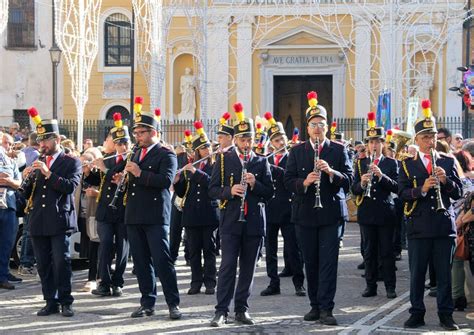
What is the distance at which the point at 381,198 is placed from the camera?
40.8 ft

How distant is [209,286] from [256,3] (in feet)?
81.3

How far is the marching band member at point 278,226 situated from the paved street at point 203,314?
0.69ft

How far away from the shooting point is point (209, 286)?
40.9 ft

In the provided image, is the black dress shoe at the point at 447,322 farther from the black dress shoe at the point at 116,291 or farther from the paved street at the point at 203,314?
the black dress shoe at the point at 116,291

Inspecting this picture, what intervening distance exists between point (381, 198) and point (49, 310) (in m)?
4.37

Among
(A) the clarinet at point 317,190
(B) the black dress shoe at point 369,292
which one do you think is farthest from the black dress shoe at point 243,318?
(B) the black dress shoe at point 369,292

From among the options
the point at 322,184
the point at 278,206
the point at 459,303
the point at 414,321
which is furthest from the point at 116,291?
the point at 459,303

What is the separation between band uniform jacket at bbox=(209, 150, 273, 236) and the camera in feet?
34.0

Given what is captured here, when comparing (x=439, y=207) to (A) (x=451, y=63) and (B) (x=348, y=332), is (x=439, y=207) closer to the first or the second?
(B) (x=348, y=332)

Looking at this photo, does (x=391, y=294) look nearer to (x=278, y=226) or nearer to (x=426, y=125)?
(x=278, y=226)

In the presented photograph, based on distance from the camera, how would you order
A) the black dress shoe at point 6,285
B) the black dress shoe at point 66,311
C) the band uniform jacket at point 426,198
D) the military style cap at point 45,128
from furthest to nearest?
1. the black dress shoe at point 6,285
2. the military style cap at point 45,128
3. the black dress shoe at point 66,311
4. the band uniform jacket at point 426,198

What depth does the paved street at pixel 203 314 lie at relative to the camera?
9953 mm

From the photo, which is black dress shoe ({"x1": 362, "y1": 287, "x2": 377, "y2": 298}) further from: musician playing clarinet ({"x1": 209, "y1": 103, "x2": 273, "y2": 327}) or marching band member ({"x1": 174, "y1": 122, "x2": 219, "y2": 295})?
musician playing clarinet ({"x1": 209, "y1": 103, "x2": 273, "y2": 327})

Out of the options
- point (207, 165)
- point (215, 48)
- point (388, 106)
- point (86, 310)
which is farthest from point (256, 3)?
point (86, 310)
